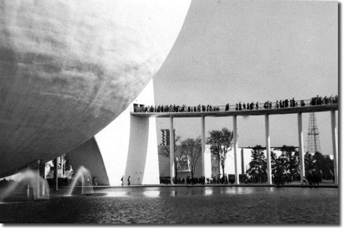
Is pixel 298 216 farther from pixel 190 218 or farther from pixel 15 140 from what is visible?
pixel 15 140

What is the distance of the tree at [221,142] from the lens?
47188 mm

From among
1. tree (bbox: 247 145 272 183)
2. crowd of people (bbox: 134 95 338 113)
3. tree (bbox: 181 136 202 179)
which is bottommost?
tree (bbox: 247 145 272 183)

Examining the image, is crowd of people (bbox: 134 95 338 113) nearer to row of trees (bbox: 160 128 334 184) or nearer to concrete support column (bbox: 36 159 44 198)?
row of trees (bbox: 160 128 334 184)

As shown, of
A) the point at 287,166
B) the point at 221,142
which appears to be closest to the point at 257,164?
the point at 287,166

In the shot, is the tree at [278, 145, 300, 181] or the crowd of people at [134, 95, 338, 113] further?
the tree at [278, 145, 300, 181]

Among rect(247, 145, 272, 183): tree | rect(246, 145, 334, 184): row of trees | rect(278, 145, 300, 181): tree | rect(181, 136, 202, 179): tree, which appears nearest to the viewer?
rect(246, 145, 334, 184): row of trees

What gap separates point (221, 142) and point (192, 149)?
172 inches

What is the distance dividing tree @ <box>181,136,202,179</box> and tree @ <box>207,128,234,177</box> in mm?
2934

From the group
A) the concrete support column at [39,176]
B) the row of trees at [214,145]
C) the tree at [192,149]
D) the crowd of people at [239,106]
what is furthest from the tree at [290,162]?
the concrete support column at [39,176]

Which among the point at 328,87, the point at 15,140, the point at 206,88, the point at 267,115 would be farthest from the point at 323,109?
the point at 15,140

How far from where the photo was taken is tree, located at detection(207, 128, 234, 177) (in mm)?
47188

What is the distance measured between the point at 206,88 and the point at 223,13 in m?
4.94

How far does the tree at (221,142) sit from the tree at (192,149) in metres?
2.93

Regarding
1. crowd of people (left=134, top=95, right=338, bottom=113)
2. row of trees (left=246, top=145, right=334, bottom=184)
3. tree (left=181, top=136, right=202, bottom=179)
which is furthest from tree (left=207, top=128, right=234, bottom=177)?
crowd of people (left=134, top=95, right=338, bottom=113)
